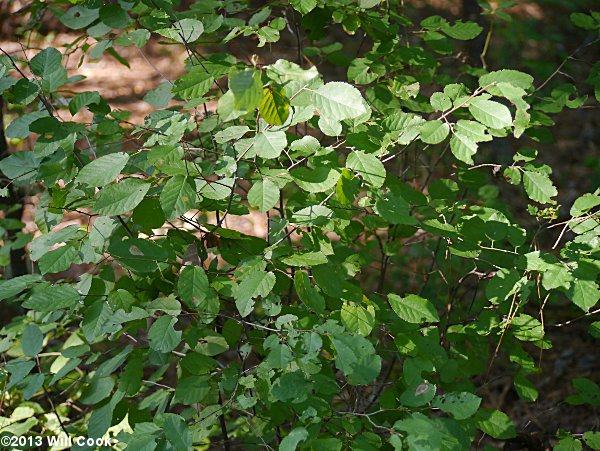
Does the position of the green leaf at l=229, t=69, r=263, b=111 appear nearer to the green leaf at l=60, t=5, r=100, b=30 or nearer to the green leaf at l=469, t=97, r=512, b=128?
the green leaf at l=469, t=97, r=512, b=128

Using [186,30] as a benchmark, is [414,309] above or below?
below

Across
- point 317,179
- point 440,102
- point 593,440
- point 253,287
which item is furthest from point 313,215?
point 593,440

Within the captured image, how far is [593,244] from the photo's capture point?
1.68 meters

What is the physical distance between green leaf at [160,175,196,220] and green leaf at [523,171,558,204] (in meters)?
0.94

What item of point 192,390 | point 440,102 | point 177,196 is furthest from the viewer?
point 192,390

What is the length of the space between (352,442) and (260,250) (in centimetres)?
58

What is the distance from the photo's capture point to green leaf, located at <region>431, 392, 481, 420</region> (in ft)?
4.69

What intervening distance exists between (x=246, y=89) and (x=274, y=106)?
158mm

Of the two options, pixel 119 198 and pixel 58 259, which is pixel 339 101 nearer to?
pixel 119 198

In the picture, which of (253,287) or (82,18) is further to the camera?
(82,18)

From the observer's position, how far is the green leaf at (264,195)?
1.41 meters

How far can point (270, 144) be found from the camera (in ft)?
4.31

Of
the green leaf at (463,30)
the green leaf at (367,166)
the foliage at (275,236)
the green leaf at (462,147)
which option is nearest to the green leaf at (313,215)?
the foliage at (275,236)

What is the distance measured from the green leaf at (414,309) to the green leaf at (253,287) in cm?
41
